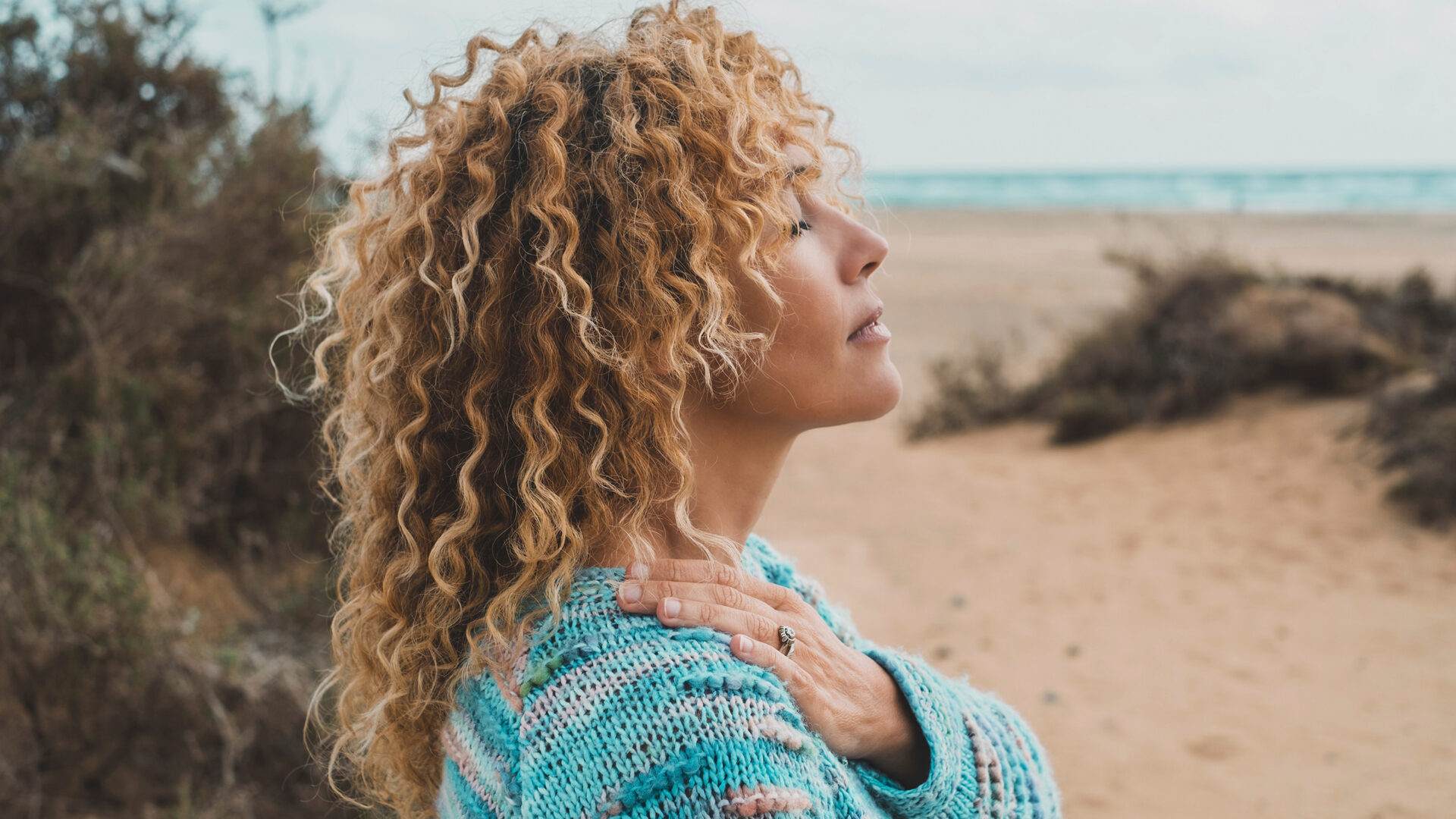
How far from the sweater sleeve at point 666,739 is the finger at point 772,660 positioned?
13mm

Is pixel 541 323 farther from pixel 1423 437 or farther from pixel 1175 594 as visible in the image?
pixel 1423 437

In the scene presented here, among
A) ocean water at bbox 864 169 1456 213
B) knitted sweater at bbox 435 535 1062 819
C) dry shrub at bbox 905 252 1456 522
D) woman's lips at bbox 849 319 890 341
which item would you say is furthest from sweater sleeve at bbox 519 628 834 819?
ocean water at bbox 864 169 1456 213

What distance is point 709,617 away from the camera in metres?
1.25

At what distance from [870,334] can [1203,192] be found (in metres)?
55.0

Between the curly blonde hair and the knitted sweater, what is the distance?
0.06 meters

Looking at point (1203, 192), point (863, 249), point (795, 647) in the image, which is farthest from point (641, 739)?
point (1203, 192)

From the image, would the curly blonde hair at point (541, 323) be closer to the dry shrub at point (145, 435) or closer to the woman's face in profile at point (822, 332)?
the woman's face in profile at point (822, 332)

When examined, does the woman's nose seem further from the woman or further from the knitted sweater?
the knitted sweater

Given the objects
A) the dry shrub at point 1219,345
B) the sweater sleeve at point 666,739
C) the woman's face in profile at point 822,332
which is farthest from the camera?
the dry shrub at point 1219,345

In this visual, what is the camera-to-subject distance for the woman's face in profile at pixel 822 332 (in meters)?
1.44

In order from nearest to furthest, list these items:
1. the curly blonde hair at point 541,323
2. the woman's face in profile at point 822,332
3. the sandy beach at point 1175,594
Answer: the curly blonde hair at point 541,323, the woman's face in profile at point 822,332, the sandy beach at point 1175,594

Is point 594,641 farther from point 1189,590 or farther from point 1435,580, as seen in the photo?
point 1435,580

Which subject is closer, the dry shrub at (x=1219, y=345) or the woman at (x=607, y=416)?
the woman at (x=607, y=416)

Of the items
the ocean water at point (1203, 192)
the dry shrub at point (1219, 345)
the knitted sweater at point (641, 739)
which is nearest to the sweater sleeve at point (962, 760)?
the knitted sweater at point (641, 739)
